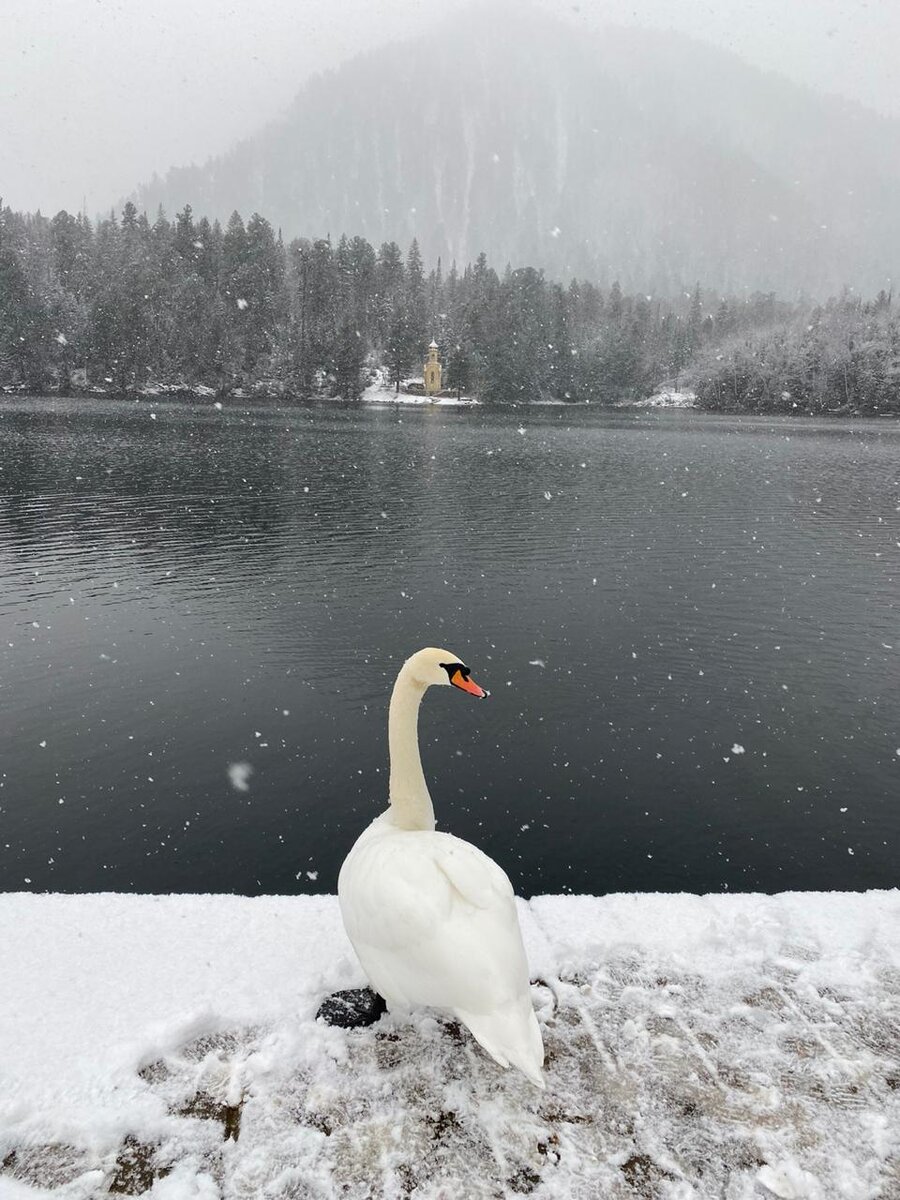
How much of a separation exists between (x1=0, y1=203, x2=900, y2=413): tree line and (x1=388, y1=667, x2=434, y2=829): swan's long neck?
113 metres

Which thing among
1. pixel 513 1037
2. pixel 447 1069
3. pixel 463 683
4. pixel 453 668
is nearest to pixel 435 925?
pixel 513 1037

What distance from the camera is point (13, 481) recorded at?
125 feet

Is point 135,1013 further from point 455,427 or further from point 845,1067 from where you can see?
point 455,427

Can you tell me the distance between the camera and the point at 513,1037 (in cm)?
362

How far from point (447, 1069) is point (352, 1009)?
76cm

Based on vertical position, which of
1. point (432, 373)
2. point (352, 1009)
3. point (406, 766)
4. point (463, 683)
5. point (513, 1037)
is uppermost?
point (432, 373)

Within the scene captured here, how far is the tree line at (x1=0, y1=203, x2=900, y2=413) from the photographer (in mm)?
102312

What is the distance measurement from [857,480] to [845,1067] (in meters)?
51.5

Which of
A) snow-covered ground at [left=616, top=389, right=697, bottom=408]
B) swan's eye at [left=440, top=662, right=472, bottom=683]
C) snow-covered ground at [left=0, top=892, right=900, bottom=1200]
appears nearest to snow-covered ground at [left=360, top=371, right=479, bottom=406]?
snow-covered ground at [left=616, top=389, right=697, bottom=408]

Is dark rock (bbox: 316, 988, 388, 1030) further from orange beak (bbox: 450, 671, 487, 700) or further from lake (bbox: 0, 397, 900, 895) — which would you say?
lake (bbox: 0, 397, 900, 895)

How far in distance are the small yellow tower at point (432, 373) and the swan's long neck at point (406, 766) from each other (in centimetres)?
11994

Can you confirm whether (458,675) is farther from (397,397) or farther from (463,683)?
(397,397)

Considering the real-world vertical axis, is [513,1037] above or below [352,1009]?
above

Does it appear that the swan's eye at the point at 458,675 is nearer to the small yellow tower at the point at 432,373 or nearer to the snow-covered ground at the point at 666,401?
the small yellow tower at the point at 432,373
